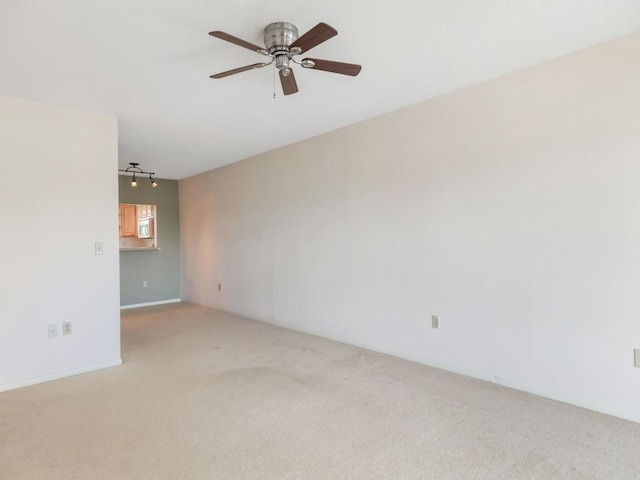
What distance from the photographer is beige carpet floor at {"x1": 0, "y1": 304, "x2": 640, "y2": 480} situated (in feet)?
6.22

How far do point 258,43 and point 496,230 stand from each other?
2.24 metres

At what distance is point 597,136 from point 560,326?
4.38 ft

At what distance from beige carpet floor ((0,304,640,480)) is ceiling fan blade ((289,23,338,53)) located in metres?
2.19

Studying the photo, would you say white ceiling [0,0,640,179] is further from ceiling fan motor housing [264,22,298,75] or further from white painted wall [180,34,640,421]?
white painted wall [180,34,640,421]

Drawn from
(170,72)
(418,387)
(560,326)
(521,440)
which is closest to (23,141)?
(170,72)

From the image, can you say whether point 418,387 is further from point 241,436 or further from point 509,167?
point 509,167

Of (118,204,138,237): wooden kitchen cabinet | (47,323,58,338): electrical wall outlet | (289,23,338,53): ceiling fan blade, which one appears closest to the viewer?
(289,23,338,53): ceiling fan blade

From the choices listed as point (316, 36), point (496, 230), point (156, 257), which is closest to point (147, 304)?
point (156, 257)

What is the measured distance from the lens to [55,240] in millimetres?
3234

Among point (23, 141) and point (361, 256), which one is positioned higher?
point (23, 141)

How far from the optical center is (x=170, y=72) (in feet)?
8.68

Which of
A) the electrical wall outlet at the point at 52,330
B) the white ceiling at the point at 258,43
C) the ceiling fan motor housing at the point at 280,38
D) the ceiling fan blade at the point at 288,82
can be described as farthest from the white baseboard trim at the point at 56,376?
the ceiling fan motor housing at the point at 280,38

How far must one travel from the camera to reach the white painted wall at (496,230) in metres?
2.39

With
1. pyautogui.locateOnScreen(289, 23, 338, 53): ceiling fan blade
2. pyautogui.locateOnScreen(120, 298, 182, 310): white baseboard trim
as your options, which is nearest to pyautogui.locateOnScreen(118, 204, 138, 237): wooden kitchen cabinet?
pyautogui.locateOnScreen(120, 298, 182, 310): white baseboard trim
